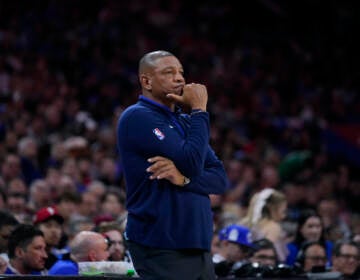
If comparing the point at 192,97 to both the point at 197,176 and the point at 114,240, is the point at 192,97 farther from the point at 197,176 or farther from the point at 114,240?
the point at 114,240

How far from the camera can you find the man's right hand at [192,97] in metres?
4.22

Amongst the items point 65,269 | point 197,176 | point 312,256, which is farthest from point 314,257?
point 197,176

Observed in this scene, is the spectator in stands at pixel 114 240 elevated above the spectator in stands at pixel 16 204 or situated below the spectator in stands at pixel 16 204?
below

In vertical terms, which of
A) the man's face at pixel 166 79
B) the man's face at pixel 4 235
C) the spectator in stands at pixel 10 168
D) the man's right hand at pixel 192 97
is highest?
the spectator in stands at pixel 10 168

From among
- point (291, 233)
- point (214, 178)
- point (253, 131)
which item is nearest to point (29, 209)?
point (291, 233)

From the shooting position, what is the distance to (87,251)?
19.5 ft

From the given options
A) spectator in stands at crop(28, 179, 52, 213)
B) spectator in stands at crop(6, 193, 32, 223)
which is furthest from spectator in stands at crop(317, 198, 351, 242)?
spectator in stands at crop(6, 193, 32, 223)

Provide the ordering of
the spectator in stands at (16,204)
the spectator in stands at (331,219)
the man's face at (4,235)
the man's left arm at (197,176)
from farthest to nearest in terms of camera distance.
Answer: the spectator in stands at (331,219) → the spectator in stands at (16,204) → the man's face at (4,235) → the man's left arm at (197,176)

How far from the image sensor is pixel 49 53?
567 inches

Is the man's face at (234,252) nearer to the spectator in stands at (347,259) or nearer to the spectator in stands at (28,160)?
the spectator in stands at (347,259)

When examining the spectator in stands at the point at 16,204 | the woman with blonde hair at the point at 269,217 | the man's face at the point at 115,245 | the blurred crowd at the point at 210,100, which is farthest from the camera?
the blurred crowd at the point at 210,100

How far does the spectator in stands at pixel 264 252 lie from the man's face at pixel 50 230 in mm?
1551

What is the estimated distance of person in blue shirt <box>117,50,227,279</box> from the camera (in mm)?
4090

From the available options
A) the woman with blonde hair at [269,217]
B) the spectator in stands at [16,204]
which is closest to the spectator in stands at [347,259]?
the woman with blonde hair at [269,217]
